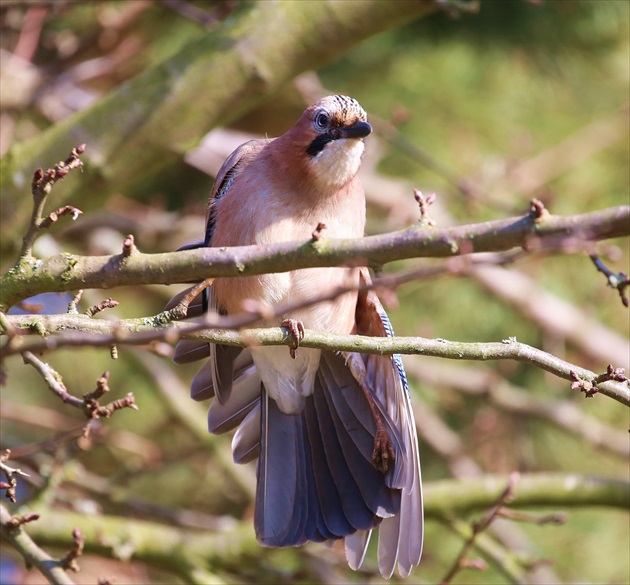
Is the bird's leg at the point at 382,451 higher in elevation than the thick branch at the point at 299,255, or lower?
lower

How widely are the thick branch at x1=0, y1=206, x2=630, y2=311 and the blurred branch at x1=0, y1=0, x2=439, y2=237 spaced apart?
158 centimetres

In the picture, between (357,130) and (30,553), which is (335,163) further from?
(30,553)

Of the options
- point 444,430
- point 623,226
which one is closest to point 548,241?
point 623,226

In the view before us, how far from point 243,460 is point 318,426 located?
424 mm

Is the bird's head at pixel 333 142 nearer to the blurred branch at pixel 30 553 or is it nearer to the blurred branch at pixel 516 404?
the blurred branch at pixel 30 553

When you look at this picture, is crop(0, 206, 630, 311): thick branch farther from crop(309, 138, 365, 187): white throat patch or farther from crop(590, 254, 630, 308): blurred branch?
crop(309, 138, 365, 187): white throat patch

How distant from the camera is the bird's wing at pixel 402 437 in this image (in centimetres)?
431

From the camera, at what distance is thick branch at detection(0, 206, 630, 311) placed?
2650 mm

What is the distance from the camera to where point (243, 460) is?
4.90 m

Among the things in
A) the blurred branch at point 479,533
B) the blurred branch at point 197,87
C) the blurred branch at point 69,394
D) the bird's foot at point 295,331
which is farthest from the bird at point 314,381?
the blurred branch at point 69,394

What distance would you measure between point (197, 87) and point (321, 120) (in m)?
0.65

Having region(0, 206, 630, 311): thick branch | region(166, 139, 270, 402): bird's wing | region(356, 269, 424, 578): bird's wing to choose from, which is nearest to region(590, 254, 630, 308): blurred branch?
region(0, 206, 630, 311): thick branch

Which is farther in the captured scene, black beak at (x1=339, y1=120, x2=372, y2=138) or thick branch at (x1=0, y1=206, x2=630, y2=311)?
black beak at (x1=339, y1=120, x2=372, y2=138)

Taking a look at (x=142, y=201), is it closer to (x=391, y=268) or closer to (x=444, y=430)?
(x=391, y=268)
